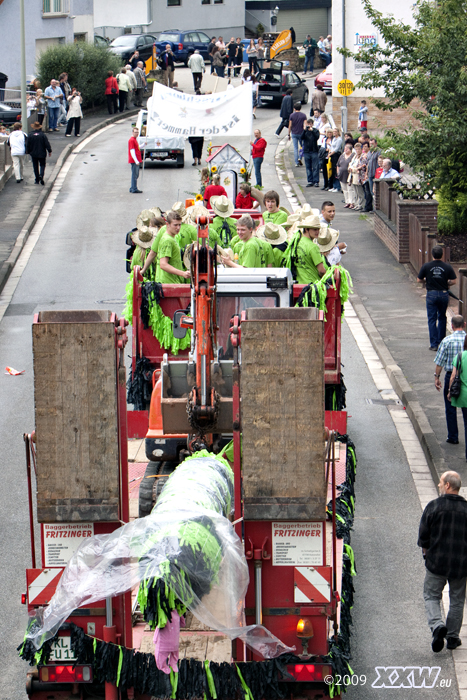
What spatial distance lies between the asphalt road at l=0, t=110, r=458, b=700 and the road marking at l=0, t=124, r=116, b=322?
7.2 inches

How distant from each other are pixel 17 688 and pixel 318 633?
8.77 feet

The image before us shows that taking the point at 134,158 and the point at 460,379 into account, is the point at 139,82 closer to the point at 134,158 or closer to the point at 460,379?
the point at 134,158

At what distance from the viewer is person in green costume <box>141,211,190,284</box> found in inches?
482

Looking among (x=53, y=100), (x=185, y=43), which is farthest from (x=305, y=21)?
(x=53, y=100)

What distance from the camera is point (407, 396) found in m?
14.4

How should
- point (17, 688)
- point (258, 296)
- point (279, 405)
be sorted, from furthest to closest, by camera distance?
point (258, 296) < point (17, 688) < point (279, 405)

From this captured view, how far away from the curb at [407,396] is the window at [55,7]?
3193cm

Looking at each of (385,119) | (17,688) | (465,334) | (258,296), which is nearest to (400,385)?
(465,334)

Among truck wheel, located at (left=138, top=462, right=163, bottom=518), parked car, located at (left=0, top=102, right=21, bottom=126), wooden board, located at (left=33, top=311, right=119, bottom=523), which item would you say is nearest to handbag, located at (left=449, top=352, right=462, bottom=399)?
truck wheel, located at (left=138, top=462, right=163, bottom=518)

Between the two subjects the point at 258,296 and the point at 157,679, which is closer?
the point at 157,679

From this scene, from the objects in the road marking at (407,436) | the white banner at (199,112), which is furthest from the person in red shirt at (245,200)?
the white banner at (199,112)

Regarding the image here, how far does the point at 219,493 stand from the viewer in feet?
22.1

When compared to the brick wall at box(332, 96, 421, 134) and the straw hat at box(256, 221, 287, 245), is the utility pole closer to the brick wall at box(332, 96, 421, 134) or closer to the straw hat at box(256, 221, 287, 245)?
the brick wall at box(332, 96, 421, 134)

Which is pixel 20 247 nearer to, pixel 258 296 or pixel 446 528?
pixel 258 296
